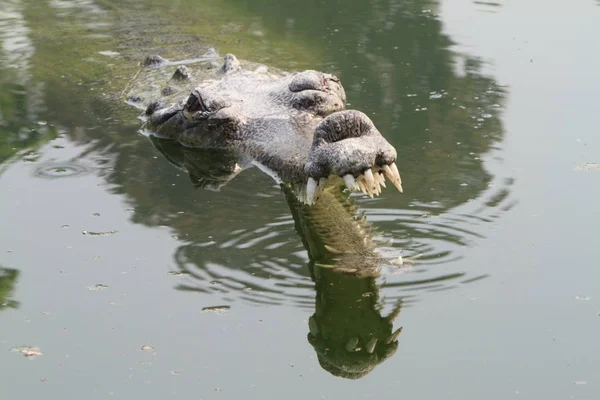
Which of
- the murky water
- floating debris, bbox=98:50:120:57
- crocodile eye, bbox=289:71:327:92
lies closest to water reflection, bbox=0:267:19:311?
the murky water

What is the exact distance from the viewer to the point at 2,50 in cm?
1175

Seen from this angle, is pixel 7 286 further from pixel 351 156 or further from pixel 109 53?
pixel 109 53

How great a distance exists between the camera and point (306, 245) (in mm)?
6234

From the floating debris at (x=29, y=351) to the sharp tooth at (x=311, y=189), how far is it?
1.96m

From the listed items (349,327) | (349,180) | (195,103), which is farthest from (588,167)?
(195,103)

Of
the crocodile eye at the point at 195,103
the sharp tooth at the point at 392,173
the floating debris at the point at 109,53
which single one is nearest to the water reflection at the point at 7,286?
the sharp tooth at the point at 392,173

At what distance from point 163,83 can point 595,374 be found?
645 centimetres

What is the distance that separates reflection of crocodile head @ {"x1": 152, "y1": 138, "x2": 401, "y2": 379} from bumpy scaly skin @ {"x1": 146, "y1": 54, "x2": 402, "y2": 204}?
0.87 ft

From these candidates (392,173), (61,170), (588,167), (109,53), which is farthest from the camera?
(109,53)

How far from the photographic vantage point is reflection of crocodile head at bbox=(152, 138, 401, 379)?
5.01 m

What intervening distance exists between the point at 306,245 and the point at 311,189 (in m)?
0.41

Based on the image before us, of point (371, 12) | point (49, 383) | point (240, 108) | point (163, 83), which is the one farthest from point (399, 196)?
point (371, 12)

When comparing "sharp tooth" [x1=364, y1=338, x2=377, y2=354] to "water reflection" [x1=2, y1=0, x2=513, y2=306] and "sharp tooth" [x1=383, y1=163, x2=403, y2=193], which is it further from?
"sharp tooth" [x1=383, y1=163, x2=403, y2=193]

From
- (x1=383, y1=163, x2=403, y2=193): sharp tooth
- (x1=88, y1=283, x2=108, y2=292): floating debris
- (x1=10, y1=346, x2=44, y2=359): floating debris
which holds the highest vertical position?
(x1=383, y1=163, x2=403, y2=193): sharp tooth
